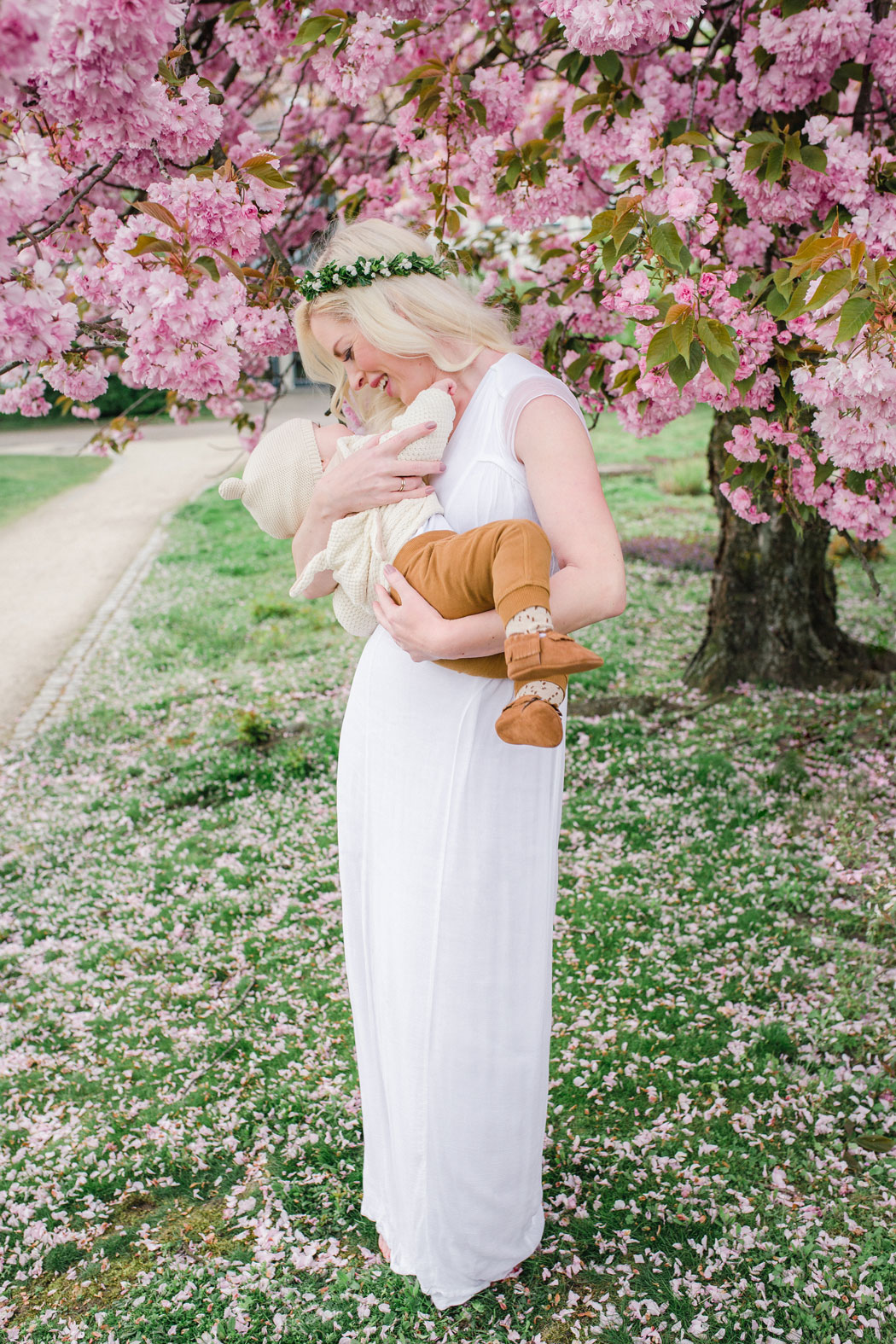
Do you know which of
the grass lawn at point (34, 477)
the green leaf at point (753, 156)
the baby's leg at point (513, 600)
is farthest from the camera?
the grass lawn at point (34, 477)

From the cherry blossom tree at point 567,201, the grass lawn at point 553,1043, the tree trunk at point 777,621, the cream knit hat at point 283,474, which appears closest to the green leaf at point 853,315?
the cherry blossom tree at point 567,201

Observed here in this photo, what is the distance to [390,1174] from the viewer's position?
96.4 inches

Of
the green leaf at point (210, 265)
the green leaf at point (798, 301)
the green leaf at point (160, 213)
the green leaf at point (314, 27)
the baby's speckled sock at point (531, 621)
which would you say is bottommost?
the baby's speckled sock at point (531, 621)

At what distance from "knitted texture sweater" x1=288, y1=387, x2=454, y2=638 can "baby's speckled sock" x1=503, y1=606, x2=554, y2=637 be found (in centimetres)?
47

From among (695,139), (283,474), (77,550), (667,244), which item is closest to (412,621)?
(283,474)

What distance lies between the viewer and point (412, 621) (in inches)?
72.7

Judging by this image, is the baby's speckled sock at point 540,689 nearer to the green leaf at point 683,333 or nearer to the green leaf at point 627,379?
the green leaf at point 683,333

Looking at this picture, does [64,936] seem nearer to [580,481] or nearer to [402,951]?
[402,951]

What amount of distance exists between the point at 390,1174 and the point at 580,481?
1825mm

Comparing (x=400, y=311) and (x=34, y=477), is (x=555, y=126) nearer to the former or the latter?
(x=400, y=311)

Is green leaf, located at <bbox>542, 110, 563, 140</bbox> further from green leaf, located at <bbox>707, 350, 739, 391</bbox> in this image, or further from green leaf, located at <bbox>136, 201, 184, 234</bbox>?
green leaf, located at <bbox>136, 201, 184, 234</bbox>

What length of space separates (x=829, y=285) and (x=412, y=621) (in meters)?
1.14

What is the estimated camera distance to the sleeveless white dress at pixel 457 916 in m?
2.04

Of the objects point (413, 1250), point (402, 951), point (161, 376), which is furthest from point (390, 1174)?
point (161, 376)
